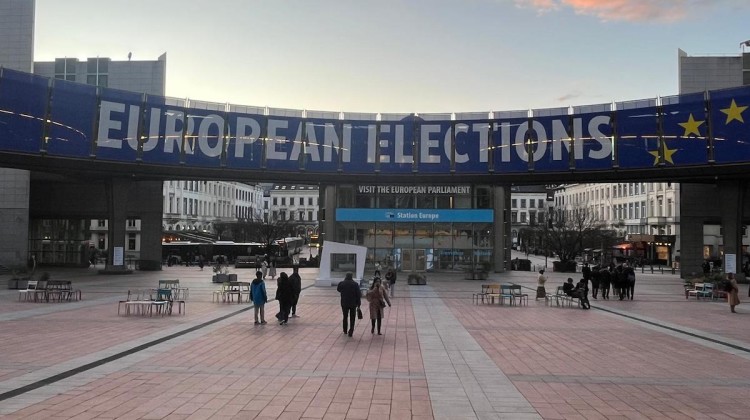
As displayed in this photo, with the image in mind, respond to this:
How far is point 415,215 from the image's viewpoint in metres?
47.5

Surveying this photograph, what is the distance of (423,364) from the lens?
11.2 m

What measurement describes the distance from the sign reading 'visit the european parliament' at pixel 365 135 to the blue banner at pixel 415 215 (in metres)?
6.17

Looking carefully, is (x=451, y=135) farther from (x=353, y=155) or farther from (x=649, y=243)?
(x=649, y=243)

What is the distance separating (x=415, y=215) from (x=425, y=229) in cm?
159

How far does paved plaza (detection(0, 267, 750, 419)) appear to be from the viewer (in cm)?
815

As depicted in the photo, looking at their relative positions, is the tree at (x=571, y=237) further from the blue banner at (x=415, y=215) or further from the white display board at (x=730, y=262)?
the white display board at (x=730, y=262)

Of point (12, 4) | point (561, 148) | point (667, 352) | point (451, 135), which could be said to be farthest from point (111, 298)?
point (12, 4)

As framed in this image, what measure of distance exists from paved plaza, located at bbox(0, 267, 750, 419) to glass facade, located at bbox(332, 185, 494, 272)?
92.2 feet

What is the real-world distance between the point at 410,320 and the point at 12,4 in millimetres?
42550

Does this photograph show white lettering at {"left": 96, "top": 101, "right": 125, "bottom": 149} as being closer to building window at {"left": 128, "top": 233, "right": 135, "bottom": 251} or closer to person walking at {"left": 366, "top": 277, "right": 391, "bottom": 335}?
person walking at {"left": 366, "top": 277, "right": 391, "bottom": 335}

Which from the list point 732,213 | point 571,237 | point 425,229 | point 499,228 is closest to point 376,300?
point 425,229

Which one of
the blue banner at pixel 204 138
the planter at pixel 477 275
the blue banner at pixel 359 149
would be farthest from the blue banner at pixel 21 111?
the planter at pixel 477 275

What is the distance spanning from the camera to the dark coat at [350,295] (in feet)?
48.1

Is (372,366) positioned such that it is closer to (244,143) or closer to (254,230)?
(244,143)
